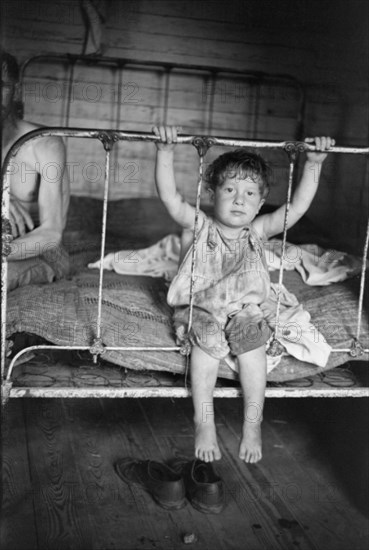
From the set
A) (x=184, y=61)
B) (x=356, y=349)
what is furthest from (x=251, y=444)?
(x=184, y=61)

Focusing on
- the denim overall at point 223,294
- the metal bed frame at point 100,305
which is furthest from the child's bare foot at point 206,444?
the denim overall at point 223,294

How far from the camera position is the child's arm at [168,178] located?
208 centimetres

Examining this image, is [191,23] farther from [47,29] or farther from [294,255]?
[294,255]

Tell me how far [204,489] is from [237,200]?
96cm

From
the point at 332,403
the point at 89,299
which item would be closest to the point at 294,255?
the point at 332,403

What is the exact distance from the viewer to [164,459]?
2.83 m

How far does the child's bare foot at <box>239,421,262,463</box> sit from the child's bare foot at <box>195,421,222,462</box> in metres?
0.07

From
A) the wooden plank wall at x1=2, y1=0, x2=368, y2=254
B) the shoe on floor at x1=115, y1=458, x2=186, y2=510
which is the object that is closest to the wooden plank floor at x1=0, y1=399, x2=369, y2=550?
the shoe on floor at x1=115, y1=458, x2=186, y2=510

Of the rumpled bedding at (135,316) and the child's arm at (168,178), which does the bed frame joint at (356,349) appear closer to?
the rumpled bedding at (135,316)

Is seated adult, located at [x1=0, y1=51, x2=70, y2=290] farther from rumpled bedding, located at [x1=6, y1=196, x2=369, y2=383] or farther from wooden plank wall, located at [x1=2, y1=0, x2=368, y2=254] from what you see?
wooden plank wall, located at [x1=2, y1=0, x2=368, y2=254]

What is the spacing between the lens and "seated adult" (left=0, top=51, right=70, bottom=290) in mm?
2617

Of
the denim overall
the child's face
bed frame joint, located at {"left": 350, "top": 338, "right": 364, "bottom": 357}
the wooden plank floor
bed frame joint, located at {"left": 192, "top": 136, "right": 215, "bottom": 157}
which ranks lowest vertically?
the wooden plank floor

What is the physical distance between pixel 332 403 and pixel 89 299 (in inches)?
54.5

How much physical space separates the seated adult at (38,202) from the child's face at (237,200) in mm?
658
